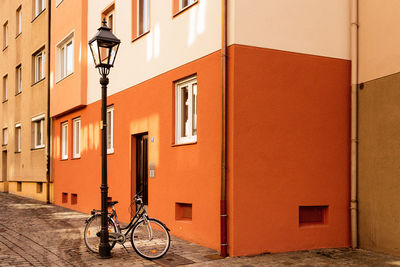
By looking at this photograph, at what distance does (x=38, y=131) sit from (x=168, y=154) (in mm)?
12190

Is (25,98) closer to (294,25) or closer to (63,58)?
(63,58)

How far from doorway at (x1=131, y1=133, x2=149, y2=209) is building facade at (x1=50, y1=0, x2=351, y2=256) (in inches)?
22.7

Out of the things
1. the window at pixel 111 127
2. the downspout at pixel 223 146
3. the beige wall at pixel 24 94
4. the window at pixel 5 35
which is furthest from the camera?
the window at pixel 5 35

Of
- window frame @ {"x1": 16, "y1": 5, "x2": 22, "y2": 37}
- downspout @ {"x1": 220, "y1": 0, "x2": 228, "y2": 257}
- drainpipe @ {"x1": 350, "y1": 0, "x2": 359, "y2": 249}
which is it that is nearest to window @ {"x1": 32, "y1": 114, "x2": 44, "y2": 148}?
window frame @ {"x1": 16, "y1": 5, "x2": 22, "y2": 37}

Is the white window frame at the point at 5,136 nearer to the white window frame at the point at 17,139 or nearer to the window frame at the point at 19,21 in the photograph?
the white window frame at the point at 17,139

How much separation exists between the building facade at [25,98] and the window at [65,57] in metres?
1.34

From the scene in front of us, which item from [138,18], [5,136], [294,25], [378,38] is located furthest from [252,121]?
[5,136]

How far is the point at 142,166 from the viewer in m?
12.4

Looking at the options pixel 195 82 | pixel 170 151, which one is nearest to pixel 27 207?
pixel 170 151

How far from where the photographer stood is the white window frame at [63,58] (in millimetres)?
17409

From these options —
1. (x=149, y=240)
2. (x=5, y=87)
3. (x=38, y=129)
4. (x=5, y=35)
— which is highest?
(x=5, y=35)

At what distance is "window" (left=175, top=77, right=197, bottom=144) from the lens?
1029 cm

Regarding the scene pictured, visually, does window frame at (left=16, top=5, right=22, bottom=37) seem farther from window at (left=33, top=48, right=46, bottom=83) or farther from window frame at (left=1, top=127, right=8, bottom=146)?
window frame at (left=1, top=127, right=8, bottom=146)

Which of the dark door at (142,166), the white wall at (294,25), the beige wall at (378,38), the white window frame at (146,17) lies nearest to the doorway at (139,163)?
the dark door at (142,166)
